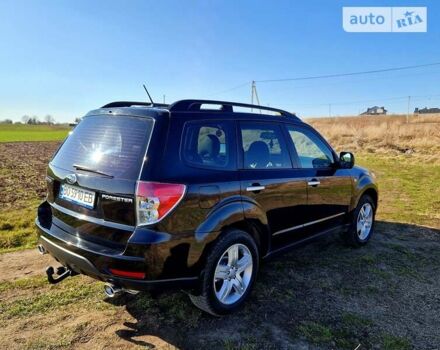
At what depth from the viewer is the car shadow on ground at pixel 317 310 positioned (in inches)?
121

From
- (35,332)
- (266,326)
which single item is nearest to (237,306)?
(266,326)

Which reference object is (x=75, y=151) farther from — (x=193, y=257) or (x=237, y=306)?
(x=237, y=306)

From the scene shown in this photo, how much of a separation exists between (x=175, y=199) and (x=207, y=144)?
0.66 m

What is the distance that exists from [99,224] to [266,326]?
166 cm

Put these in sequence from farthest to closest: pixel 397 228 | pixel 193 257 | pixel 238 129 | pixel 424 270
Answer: pixel 397 228 < pixel 424 270 < pixel 238 129 < pixel 193 257

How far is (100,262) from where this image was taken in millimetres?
2812

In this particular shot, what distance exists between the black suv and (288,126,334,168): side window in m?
0.20

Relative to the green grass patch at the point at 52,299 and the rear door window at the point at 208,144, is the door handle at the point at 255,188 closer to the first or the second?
the rear door window at the point at 208,144

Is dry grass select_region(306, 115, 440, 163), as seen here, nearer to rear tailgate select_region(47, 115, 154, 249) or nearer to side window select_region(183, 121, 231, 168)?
side window select_region(183, 121, 231, 168)

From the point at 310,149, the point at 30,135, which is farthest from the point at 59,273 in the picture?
the point at 30,135

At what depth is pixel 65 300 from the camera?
3633mm

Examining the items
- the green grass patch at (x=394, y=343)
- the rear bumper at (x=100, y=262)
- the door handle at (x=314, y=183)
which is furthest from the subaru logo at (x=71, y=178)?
the green grass patch at (x=394, y=343)

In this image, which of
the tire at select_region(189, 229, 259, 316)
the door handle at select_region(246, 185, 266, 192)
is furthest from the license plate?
the door handle at select_region(246, 185, 266, 192)

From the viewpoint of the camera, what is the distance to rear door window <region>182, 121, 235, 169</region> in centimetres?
303
